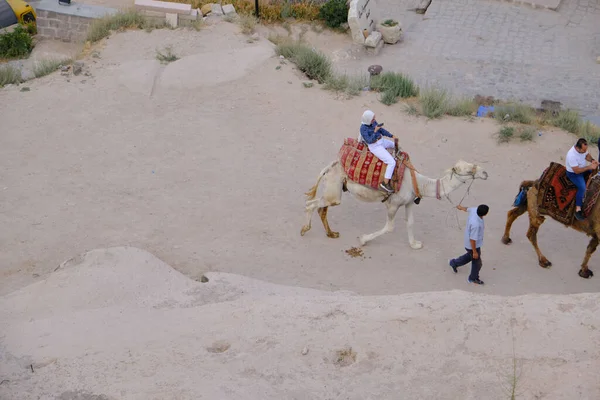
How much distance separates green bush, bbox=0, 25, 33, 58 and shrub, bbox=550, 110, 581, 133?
13366mm

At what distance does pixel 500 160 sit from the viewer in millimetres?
12266

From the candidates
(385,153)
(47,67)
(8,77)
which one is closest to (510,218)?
(385,153)

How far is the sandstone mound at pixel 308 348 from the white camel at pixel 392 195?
86.6 inches

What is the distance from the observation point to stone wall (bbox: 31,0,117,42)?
18.0m

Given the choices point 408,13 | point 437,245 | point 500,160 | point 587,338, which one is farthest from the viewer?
point 408,13

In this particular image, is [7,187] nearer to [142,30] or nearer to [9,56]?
[142,30]

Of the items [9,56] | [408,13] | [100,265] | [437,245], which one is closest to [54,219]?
[100,265]

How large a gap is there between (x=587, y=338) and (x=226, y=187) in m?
6.87

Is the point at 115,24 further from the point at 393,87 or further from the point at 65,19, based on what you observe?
the point at 393,87

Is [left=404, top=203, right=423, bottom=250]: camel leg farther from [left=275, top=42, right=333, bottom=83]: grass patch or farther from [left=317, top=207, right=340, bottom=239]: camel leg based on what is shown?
[left=275, top=42, right=333, bottom=83]: grass patch

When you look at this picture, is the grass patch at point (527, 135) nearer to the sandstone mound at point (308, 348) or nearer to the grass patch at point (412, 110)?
the grass patch at point (412, 110)

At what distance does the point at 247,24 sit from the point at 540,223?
957 cm

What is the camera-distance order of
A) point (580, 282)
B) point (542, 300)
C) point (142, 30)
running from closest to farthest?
point (542, 300) < point (580, 282) < point (142, 30)

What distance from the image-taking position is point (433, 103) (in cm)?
1346
